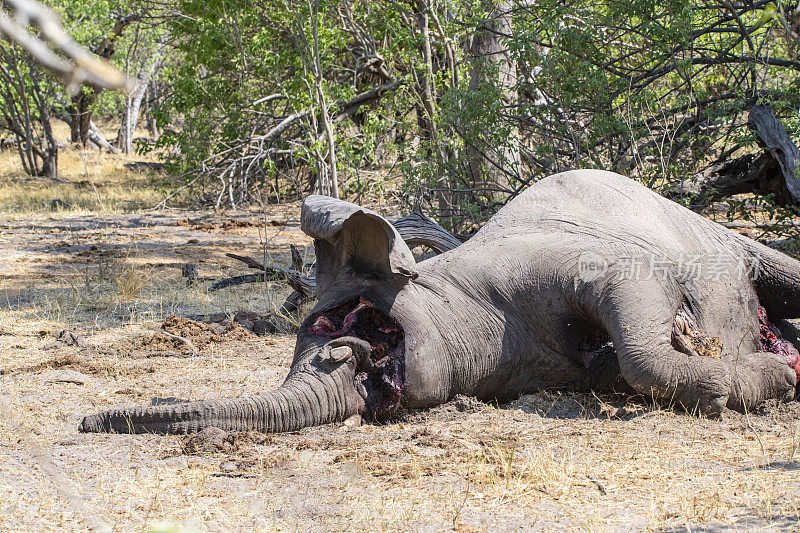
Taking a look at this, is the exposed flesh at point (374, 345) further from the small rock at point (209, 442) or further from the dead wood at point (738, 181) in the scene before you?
the dead wood at point (738, 181)

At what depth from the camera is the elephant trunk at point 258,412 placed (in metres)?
3.92

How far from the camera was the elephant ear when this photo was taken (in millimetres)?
4332

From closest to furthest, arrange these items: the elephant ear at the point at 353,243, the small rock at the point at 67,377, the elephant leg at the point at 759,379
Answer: the elephant ear at the point at 353,243 → the elephant leg at the point at 759,379 → the small rock at the point at 67,377

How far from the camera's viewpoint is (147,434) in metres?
3.97

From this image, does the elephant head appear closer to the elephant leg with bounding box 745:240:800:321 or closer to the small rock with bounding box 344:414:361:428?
the small rock with bounding box 344:414:361:428

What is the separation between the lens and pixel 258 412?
13.1 ft

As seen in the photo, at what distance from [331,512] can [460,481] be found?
603 millimetres

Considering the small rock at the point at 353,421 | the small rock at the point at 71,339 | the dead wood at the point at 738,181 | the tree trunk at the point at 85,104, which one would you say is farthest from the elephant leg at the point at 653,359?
the tree trunk at the point at 85,104

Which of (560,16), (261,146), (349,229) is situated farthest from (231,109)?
(349,229)

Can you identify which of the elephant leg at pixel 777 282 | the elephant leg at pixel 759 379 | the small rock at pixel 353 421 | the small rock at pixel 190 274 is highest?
the elephant leg at pixel 777 282

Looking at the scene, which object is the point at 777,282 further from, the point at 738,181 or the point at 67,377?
the point at 67,377

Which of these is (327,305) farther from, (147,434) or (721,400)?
(721,400)

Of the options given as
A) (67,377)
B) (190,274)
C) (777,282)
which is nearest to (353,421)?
(67,377)

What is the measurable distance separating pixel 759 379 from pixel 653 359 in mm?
850
